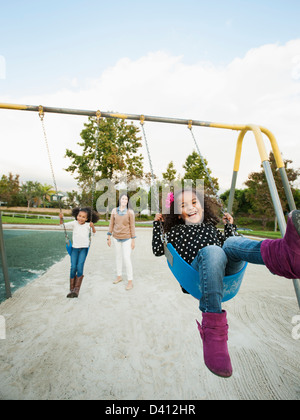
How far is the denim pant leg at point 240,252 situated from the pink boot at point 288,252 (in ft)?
0.26

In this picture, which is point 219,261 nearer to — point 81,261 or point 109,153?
point 81,261

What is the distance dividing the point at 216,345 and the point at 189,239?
80 centimetres

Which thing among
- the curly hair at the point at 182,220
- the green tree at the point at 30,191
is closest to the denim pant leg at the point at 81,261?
the curly hair at the point at 182,220

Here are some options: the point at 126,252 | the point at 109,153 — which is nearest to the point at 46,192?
the point at 109,153

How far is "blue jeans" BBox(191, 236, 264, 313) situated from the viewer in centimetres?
129

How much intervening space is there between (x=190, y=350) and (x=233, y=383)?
415mm

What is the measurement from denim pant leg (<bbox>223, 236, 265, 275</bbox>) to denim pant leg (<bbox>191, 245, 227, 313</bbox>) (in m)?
0.06

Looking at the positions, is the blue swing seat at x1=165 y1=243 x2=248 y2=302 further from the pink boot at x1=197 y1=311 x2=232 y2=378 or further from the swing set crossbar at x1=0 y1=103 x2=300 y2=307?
the swing set crossbar at x1=0 y1=103 x2=300 y2=307

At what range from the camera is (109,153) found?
640 inches

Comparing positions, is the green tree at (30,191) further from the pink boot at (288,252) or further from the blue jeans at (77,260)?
the pink boot at (288,252)

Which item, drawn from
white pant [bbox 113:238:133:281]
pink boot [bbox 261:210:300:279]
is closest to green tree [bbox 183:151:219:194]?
white pant [bbox 113:238:133:281]

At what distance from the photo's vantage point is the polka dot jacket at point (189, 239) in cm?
177
